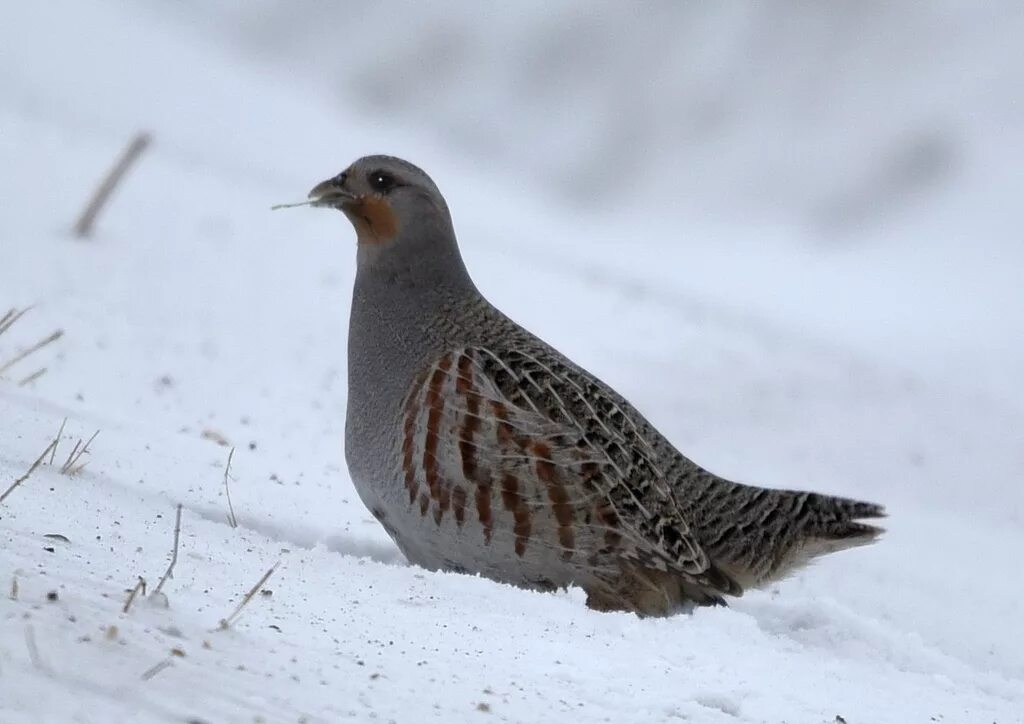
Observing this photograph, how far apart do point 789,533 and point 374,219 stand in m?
1.94

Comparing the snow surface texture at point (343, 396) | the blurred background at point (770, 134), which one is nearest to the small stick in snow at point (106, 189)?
the snow surface texture at point (343, 396)

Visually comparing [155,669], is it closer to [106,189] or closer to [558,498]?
[558,498]

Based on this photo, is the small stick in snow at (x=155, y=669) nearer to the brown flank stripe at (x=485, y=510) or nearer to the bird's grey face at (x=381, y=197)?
the brown flank stripe at (x=485, y=510)

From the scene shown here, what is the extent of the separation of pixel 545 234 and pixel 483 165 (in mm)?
5644

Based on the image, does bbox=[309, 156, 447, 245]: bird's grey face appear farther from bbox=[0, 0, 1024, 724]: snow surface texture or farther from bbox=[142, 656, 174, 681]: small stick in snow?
bbox=[142, 656, 174, 681]: small stick in snow

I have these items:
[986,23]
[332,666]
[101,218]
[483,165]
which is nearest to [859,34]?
[986,23]

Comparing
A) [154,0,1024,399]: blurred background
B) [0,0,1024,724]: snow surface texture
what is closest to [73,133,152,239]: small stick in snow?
[0,0,1024,724]: snow surface texture

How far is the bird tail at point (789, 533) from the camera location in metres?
4.90

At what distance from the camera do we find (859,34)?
25094mm

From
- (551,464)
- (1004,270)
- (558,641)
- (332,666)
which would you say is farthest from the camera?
(1004,270)

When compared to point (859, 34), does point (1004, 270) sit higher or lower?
lower

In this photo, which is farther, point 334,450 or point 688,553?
point 334,450

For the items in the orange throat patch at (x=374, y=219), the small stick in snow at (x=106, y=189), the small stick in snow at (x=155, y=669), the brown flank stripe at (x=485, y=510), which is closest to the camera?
the small stick in snow at (x=155, y=669)

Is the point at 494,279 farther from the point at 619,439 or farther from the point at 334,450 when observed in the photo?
the point at 619,439
